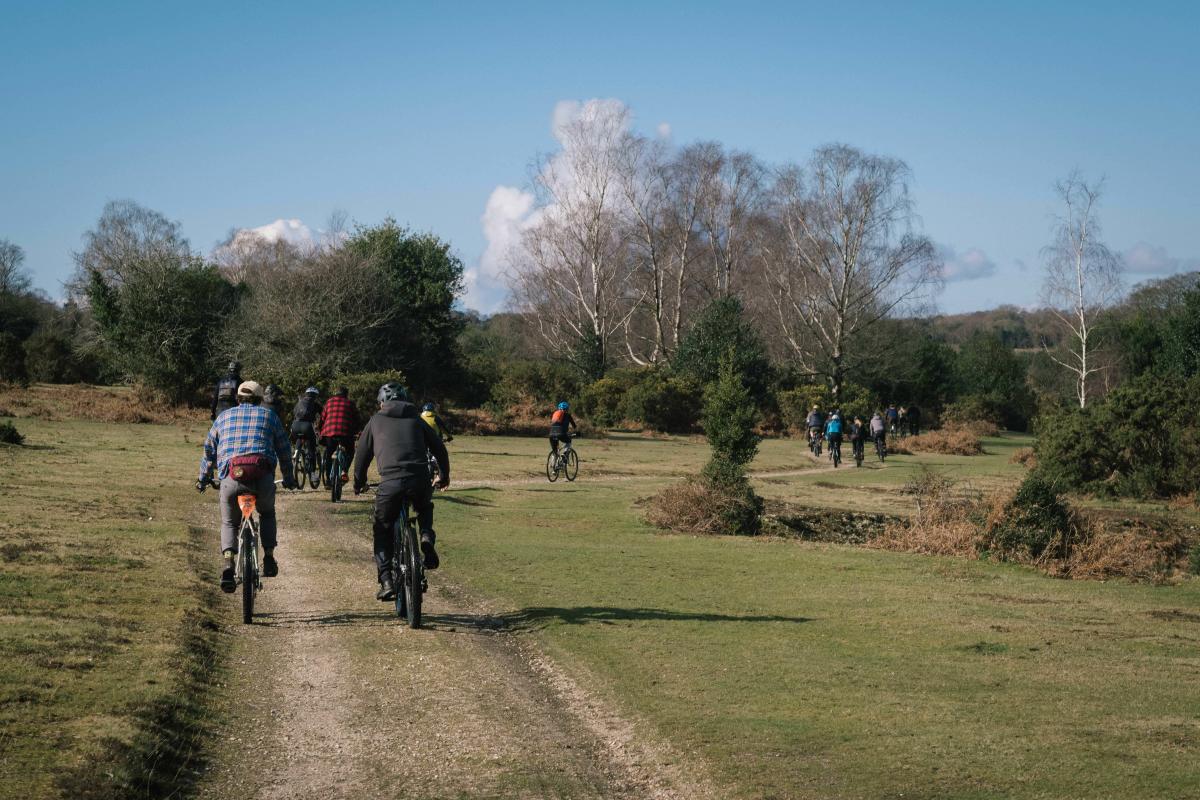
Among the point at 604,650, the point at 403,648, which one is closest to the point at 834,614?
the point at 604,650

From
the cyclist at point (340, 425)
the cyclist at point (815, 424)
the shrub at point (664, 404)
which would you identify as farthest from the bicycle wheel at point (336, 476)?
the shrub at point (664, 404)

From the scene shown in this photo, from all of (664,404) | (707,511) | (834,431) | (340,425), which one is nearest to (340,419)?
(340,425)

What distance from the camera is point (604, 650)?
9.21 metres

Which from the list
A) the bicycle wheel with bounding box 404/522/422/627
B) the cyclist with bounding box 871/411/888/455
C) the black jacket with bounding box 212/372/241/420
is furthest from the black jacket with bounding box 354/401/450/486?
the cyclist with bounding box 871/411/888/455

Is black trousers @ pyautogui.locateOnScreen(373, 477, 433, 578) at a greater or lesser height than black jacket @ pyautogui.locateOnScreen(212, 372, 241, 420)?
lesser

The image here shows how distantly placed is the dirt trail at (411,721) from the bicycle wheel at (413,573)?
0.17 metres

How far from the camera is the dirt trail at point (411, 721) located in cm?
598

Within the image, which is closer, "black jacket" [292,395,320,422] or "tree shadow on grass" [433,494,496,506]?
"black jacket" [292,395,320,422]

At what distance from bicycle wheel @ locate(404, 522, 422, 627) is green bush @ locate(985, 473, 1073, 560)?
10.6 metres

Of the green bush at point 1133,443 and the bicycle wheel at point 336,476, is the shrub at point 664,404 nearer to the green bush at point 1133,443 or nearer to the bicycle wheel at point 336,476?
the green bush at point 1133,443

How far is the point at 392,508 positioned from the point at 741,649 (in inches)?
124

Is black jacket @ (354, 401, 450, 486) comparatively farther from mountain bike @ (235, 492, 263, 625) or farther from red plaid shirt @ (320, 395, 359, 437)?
red plaid shirt @ (320, 395, 359, 437)

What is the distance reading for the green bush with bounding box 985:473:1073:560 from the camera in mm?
16906

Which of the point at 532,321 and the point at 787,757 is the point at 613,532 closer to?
the point at 787,757
